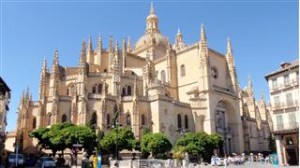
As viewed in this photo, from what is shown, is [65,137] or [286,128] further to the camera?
[65,137]

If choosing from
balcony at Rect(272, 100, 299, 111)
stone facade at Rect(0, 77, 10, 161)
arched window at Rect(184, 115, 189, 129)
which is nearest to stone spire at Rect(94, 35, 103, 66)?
arched window at Rect(184, 115, 189, 129)

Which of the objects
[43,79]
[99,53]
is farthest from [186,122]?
[43,79]

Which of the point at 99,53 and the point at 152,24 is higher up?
the point at 152,24

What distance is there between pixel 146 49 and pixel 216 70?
49.4ft

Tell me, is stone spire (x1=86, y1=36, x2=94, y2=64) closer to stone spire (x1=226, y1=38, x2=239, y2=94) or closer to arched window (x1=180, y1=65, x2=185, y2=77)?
arched window (x1=180, y1=65, x2=185, y2=77)

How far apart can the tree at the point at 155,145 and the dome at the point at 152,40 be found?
30261 millimetres

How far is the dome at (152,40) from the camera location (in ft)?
214

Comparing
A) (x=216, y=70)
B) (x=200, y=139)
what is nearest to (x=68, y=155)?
(x=200, y=139)

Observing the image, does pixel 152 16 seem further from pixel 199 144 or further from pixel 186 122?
pixel 199 144

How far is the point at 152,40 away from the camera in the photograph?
64062 mm

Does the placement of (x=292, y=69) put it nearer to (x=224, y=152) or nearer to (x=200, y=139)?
(x=200, y=139)

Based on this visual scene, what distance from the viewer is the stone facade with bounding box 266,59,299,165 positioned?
32062mm

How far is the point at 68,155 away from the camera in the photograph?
39.1 metres

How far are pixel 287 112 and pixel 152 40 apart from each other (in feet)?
118
